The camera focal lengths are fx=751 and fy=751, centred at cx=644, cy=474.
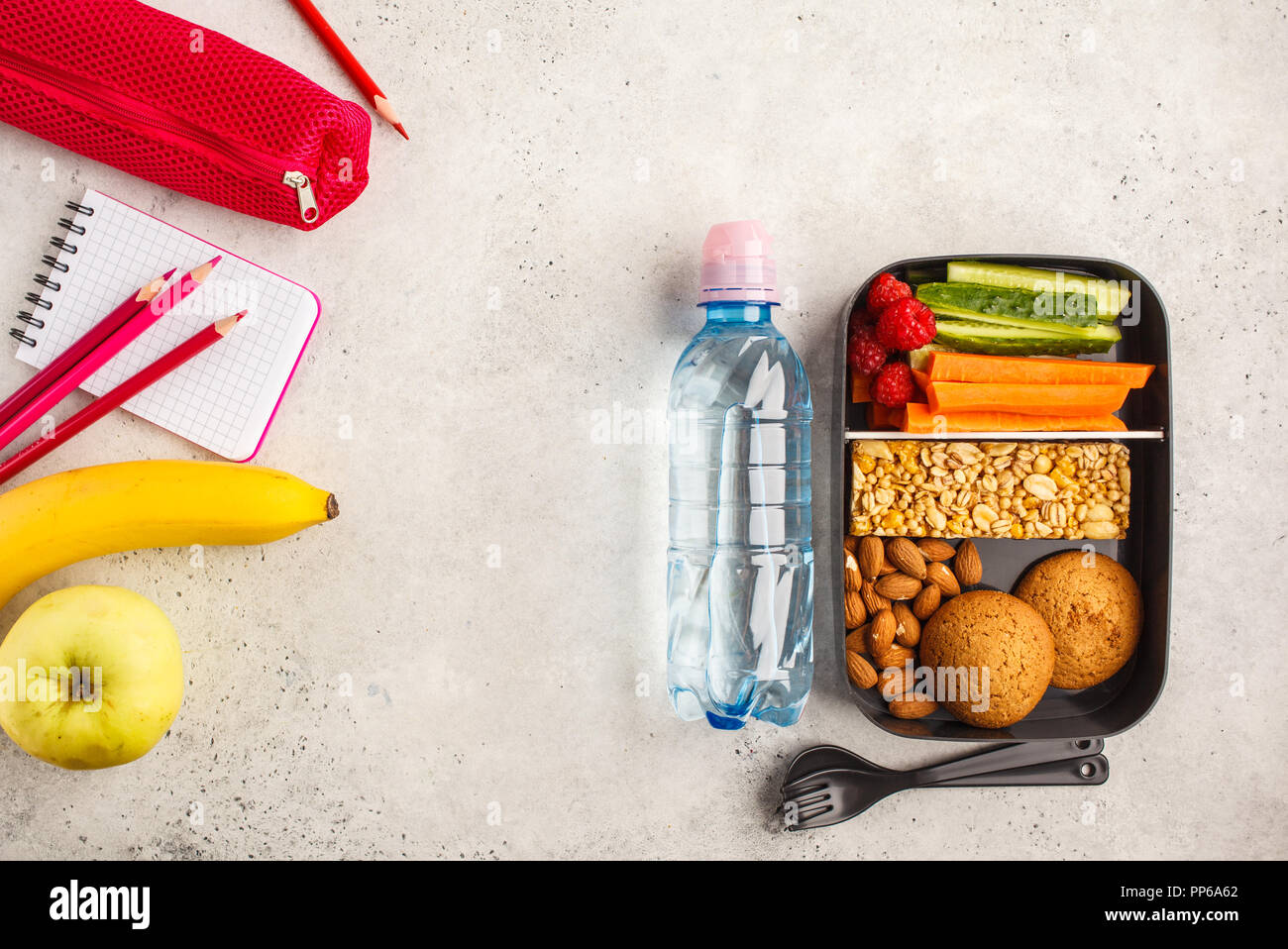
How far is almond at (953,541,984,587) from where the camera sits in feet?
3.86

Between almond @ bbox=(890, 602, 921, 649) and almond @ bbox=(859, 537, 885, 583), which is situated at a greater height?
almond @ bbox=(859, 537, 885, 583)

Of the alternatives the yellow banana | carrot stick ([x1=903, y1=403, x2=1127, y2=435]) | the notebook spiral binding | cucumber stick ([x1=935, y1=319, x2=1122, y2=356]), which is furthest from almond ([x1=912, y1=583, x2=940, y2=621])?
the notebook spiral binding

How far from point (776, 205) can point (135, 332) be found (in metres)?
1.01

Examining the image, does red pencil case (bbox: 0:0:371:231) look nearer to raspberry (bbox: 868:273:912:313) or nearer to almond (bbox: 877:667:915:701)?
raspberry (bbox: 868:273:912:313)

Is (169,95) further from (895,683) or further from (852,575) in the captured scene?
(895,683)

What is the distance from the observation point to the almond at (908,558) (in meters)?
1.16

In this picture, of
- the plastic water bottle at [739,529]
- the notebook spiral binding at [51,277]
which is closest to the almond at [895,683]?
the plastic water bottle at [739,529]

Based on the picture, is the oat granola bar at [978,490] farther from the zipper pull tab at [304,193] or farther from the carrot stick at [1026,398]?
the zipper pull tab at [304,193]

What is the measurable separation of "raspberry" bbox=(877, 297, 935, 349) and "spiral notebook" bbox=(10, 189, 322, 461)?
2.95 ft

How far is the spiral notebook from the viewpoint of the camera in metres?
1.18

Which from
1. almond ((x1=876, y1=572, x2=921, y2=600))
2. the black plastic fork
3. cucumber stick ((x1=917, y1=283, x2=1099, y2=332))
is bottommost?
the black plastic fork

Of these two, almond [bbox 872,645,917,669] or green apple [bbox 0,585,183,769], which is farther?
almond [bbox 872,645,917,669]

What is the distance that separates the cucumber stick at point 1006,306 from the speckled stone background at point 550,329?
5.6 inches
